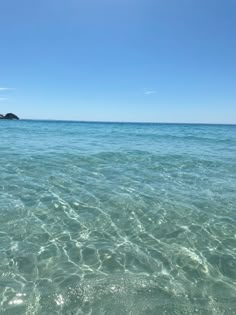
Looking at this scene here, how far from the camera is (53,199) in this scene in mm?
10055

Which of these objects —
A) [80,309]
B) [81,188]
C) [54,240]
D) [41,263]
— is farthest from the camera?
[81,188]

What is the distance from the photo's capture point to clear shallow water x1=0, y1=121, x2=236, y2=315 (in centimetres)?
496

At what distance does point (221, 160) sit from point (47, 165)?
1227cm

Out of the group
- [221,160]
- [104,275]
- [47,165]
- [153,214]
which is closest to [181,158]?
[221,160]

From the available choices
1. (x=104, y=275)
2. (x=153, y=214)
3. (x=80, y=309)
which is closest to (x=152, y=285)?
(x=104, y=275)

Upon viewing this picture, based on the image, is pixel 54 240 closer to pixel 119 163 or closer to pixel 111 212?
pixel 111 212

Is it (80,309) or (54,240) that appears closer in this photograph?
(80,309)

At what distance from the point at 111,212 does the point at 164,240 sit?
2324mm

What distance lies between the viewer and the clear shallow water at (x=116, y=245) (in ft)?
16.3

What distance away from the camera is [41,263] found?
603cm

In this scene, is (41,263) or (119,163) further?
(119,163)

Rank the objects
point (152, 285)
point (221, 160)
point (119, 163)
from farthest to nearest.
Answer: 1. point (221, 160)
2. point (119, 163)
3. point (152, 285)

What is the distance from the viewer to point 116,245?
272 inches

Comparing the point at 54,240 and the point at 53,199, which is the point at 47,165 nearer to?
the point at 53,199
